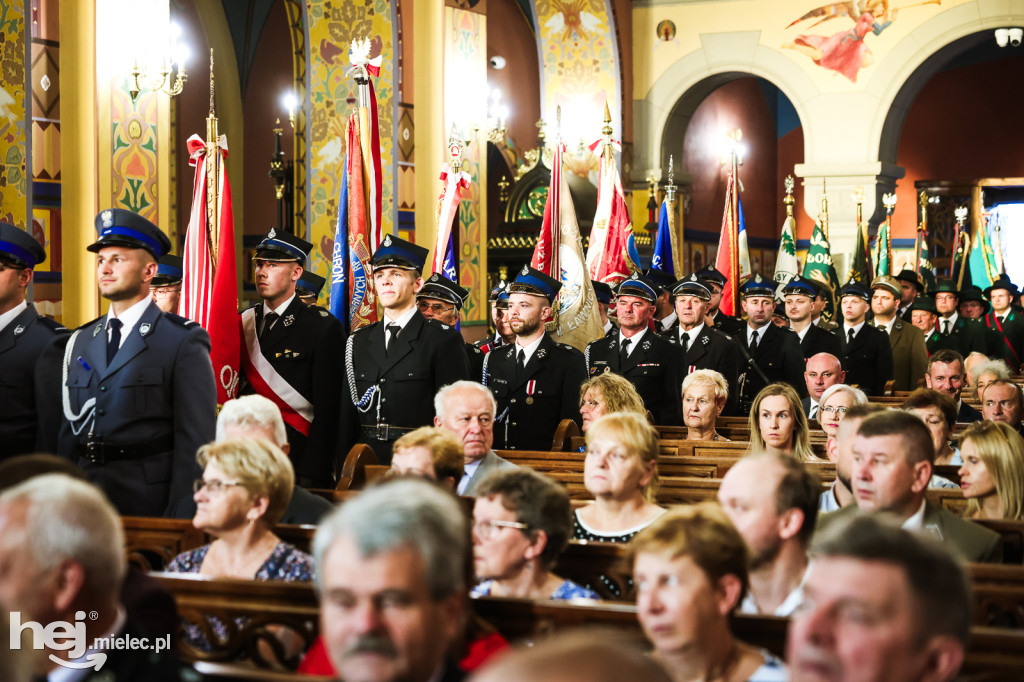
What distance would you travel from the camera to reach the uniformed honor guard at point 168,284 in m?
5.94

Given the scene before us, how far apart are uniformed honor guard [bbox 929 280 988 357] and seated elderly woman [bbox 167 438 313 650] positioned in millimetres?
8373

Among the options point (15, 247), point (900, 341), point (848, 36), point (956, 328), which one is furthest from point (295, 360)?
point (848, 36)

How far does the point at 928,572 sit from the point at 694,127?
1381 centimetres

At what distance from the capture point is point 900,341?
8.64 meters

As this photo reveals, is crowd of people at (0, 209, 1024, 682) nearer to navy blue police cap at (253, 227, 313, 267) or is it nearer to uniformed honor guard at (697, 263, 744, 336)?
navy blue police cap at (253, 227, 313, 267)

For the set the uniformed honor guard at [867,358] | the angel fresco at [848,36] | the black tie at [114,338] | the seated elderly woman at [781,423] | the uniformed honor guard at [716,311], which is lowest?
the seated elderly woman at [781,423]

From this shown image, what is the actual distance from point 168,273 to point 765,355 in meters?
3.67

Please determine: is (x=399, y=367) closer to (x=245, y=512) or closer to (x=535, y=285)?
(x=535, y=285)

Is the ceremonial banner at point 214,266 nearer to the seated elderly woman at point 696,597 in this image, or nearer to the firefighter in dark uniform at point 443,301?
the firefighter in dark uniform at point 443,301

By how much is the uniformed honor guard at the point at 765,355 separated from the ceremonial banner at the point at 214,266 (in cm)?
318

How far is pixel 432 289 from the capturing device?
6.41 meters

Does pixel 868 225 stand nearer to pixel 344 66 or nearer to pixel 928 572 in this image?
pixel 344 66

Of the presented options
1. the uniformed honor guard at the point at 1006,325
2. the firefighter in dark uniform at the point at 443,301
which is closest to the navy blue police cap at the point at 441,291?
the firefighter in dark uniform at the point at 443,301

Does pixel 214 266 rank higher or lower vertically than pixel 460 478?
higher
